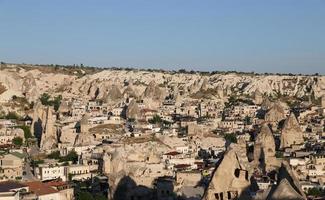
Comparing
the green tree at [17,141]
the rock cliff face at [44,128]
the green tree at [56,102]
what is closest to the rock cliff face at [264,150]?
the rock cliff face at [44,128]

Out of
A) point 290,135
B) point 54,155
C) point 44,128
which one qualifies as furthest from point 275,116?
point 54,155

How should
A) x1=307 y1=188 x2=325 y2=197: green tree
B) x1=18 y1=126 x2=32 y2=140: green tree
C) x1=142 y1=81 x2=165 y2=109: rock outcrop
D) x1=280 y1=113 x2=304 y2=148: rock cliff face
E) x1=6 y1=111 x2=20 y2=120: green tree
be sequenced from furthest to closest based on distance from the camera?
x1=142 y1=81 x2=165 y2=109: rock outcrop → x1=6 y1=111 x2=20 y2=120: green tree → x1=18 y1=126 x2=32 y2=140: green tree → x1=280 y1=113 x2=304 y2=148: rock cliff face → x1=307 y1=188 x2=325 y2=197: green tree

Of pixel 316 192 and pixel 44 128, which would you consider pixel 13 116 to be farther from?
pixel 316 192

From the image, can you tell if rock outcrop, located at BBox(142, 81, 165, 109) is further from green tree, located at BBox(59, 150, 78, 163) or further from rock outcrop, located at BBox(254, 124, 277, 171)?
rock outcrop, located at BBox(254, 124, 277, 171)

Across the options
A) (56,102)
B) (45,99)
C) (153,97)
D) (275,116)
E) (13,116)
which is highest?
(153,97)

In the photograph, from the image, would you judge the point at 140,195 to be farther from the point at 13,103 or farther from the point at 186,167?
the point at 13,103

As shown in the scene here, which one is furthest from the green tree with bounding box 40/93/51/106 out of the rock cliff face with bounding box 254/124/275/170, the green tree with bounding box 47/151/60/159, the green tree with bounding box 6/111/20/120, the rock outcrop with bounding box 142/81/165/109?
the rock cliff face with bounding box 254/124/275/170

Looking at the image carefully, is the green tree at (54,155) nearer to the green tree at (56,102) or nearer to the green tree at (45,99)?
the green tree at (56,102)
